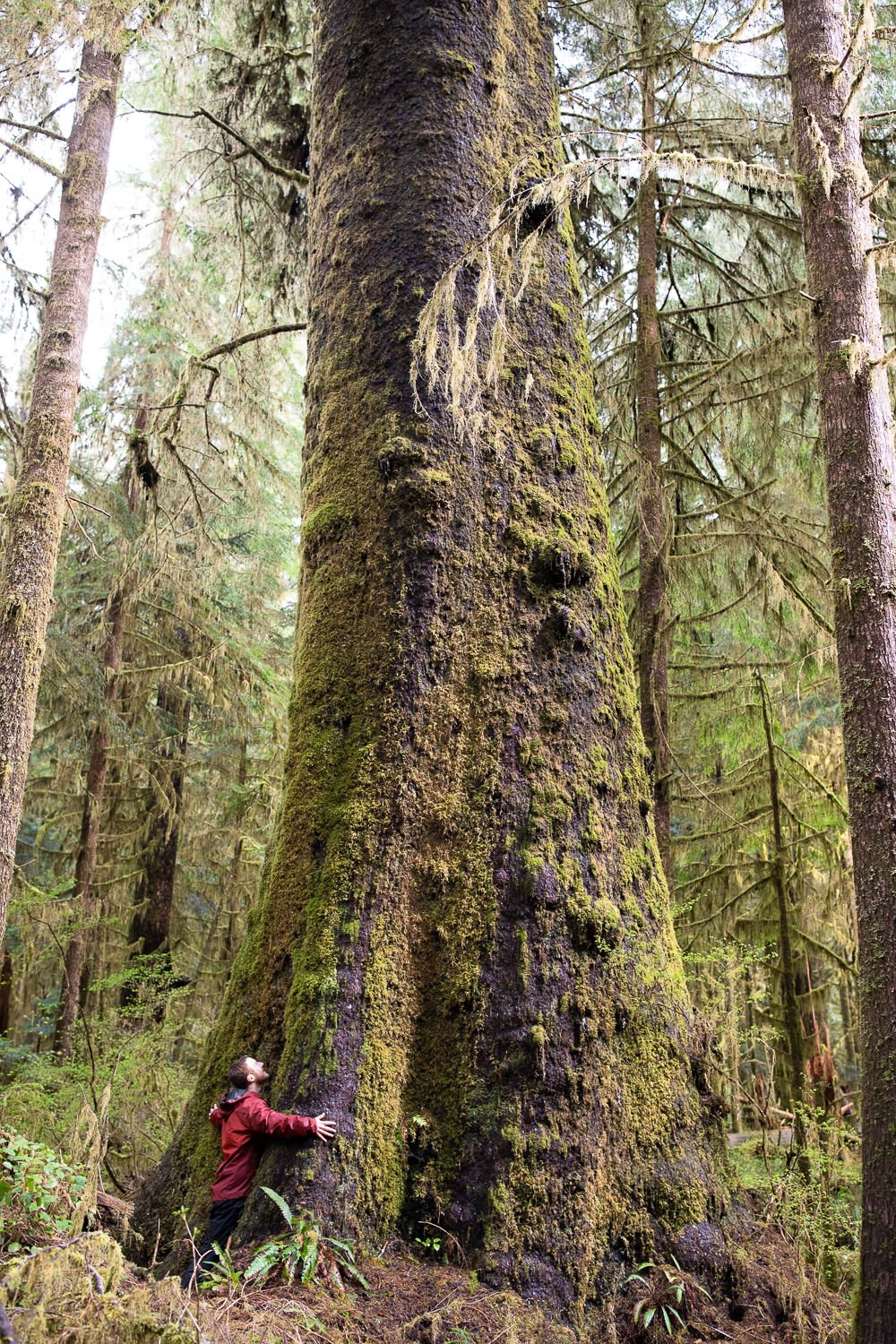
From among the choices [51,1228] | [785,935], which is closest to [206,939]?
[785,935]

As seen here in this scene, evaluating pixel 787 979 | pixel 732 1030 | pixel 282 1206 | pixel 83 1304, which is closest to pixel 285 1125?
pixel 282 1206

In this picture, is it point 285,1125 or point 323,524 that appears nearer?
point 285,1125

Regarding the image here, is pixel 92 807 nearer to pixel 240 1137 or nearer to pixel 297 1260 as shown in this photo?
pixel 240 1137

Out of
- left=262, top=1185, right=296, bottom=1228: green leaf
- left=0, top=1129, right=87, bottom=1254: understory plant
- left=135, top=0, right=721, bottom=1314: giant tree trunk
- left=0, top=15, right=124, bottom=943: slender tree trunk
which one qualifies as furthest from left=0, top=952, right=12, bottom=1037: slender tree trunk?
left=262, top=1185, right=296, bottom=1228: green leaf

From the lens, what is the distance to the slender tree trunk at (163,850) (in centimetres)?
1319

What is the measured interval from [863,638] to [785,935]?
4.69 m

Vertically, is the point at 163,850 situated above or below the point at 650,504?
below

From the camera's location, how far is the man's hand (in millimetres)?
3004

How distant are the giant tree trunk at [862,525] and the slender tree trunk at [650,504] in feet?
10.6

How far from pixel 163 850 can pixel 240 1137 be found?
11.0 meters

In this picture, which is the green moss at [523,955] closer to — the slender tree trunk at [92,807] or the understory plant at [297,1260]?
the understory plant at [297,1260]

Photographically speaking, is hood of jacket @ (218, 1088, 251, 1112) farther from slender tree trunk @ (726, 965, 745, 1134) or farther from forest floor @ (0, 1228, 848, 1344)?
slender tree trunk @ (726, 965, 745, 1134)

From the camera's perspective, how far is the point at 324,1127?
301cm

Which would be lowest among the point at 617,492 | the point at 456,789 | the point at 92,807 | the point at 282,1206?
the point at 282,1206
